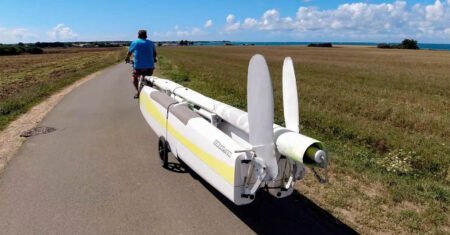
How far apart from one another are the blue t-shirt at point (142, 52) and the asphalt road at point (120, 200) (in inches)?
101

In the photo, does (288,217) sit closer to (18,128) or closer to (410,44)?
(18,128)

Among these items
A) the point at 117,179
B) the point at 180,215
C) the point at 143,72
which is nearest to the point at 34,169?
the point at 117,179

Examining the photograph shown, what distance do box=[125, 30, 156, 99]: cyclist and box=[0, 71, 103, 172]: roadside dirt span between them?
274 cm

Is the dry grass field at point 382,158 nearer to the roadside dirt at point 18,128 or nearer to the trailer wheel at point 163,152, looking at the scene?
the trailer wheel at point 163,152

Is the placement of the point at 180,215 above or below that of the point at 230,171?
below

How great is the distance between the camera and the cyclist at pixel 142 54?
30.4 feet

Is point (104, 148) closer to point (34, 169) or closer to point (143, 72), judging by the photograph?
point (34, 169)

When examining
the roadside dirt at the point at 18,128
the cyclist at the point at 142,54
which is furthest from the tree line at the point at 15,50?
the cyclist at the point at 142,54

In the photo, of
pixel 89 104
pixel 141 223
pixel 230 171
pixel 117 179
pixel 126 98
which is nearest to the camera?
pixel 230 171

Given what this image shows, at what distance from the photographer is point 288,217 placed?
450cm

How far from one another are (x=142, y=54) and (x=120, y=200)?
5.24 m

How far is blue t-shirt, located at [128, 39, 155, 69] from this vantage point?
30.4ft

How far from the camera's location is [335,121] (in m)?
9.84

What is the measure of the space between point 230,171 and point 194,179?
189cm
